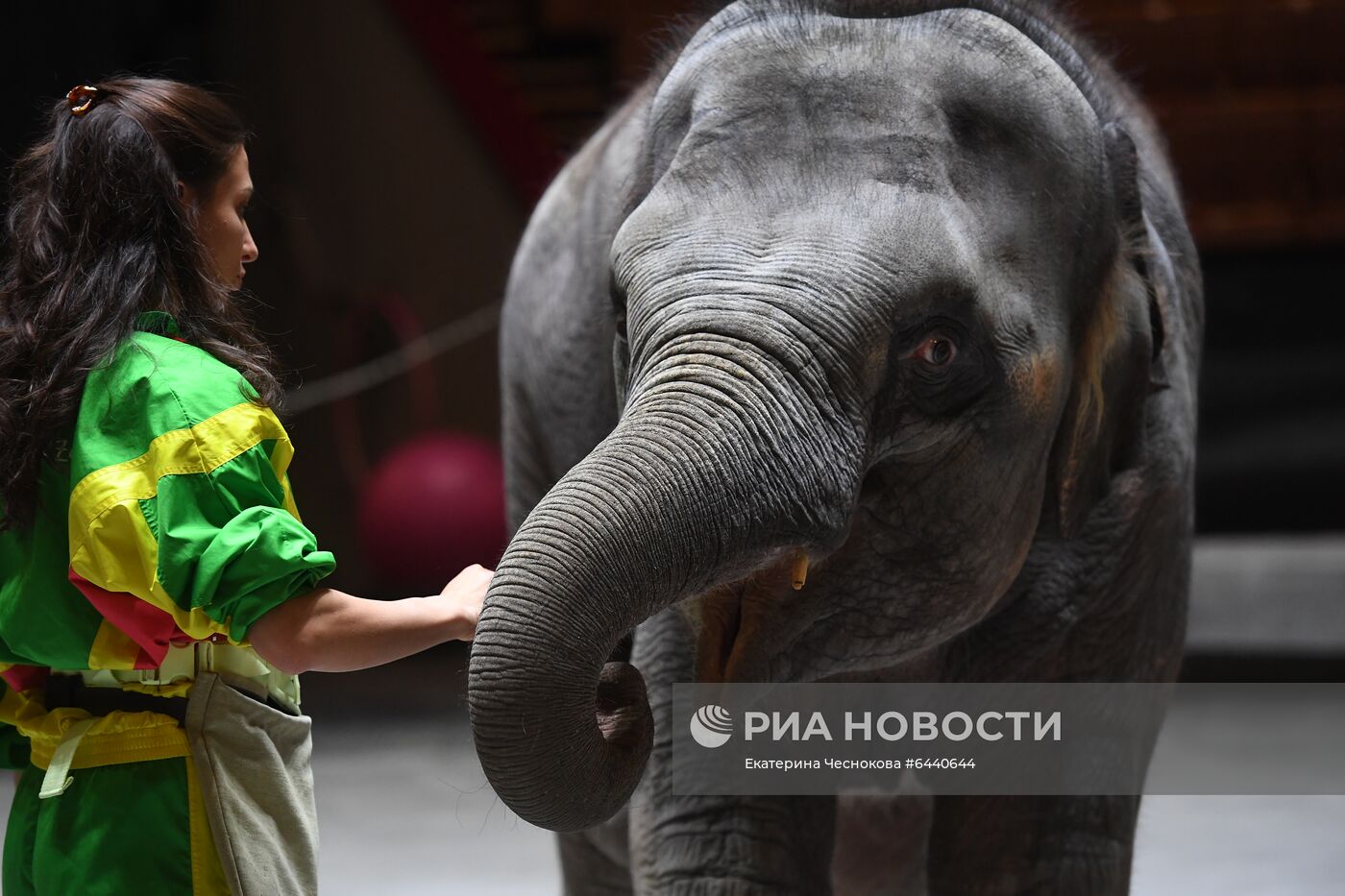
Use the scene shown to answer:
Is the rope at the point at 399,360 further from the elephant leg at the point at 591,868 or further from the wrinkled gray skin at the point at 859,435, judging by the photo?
the wrinkled gray skin at the point at 859,435

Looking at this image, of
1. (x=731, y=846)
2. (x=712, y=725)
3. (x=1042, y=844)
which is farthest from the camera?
(x=1042, y=844)

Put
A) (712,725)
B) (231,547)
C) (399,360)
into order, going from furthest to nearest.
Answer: (399,360) < (712,725) < (231,547)

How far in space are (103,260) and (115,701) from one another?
400mm

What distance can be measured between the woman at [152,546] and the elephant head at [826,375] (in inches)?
6.4

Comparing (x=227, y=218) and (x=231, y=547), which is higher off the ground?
(x=227, y=218)

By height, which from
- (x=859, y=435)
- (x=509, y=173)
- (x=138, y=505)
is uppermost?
(x=509, y=173)

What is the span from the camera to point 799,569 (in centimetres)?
169

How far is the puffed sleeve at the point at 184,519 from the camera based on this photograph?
4.80 ft

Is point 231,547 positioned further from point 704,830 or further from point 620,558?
point 704,830

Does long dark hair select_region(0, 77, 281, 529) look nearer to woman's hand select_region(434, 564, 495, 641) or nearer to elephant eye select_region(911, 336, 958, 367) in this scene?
woman's hand select_region(434, 564, 495, 641)

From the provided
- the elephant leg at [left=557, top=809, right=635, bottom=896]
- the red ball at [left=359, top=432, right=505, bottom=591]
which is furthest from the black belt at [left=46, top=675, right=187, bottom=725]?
the red ball at [left=359, top=432, right=505, bottom=591]

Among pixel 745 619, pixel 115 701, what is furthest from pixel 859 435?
pixel 115 701

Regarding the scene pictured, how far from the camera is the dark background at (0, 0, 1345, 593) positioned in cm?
554

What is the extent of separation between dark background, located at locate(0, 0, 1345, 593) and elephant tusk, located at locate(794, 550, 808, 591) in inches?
142
